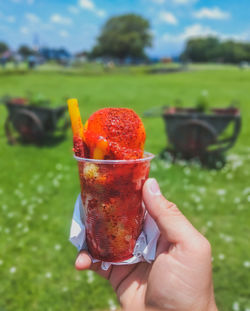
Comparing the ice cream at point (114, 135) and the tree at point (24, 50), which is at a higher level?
the tree at point (24, 50)

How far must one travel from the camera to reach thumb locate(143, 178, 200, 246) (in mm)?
1736

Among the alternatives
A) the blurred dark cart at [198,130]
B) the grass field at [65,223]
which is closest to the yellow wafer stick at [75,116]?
the grass field at [65,223]

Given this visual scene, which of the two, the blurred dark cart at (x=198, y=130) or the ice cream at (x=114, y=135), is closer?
the ice cream at (x=114, y=135)

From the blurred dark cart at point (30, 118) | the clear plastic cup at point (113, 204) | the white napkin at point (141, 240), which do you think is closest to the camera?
the clear plastic cup at point (113, 204)

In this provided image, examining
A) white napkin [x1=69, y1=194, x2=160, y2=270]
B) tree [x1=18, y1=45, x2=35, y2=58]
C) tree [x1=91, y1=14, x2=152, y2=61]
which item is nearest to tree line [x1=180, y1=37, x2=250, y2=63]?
tree [x1=91, y1=14, x2=152, y2=61]

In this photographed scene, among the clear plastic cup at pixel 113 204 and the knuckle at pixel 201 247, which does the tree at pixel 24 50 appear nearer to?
the clear plastic cup at pixel 113 204

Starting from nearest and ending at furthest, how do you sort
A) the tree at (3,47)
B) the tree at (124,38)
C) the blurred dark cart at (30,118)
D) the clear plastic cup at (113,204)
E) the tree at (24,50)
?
the clear plastic cup at (113,204), the blurred dark cart at (30,118), the tree at (124,38), the tree at (3,47), the tree at (24,50)

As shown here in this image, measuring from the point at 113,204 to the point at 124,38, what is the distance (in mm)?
82455

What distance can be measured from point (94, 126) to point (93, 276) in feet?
8.05

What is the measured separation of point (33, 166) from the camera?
251 inches

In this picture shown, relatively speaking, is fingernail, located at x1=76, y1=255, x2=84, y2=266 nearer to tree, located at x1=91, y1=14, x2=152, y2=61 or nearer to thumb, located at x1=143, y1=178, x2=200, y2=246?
thumb, located at x1=143, y1=178, x2=200, y2=246

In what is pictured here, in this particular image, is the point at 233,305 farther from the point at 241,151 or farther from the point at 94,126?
the point at 241,151

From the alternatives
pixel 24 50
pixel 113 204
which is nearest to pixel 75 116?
Result: pixel 113 204

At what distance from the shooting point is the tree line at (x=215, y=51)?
3809 inches
